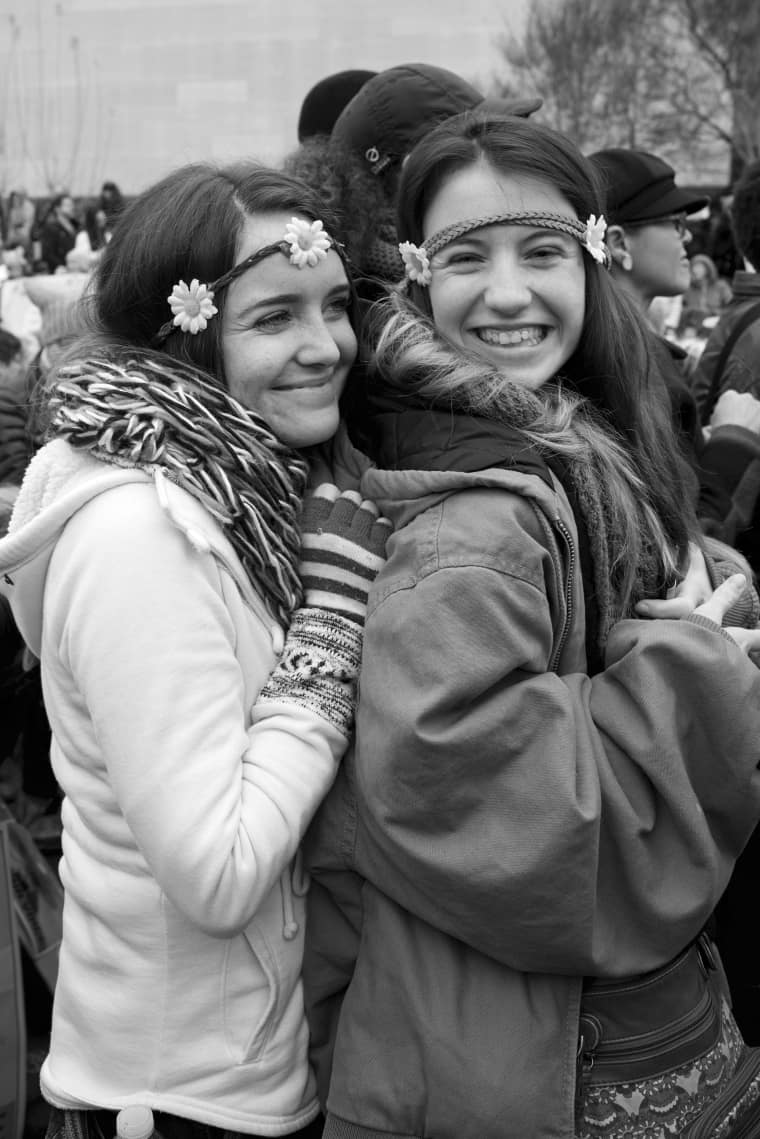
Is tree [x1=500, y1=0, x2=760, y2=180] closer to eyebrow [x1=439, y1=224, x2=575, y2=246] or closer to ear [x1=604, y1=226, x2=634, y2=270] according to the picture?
ear [x1=604, y1=226, x2=634, y2=270]

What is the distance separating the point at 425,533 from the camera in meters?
1.73

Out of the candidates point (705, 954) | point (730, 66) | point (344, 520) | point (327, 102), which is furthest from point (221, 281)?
point (730, 66)

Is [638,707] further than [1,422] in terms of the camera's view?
No

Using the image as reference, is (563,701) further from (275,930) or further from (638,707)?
(275,930)

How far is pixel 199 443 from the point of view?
177 cm

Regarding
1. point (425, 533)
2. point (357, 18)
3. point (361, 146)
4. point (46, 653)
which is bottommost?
point (357, 18)

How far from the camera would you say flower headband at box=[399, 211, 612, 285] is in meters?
2.01

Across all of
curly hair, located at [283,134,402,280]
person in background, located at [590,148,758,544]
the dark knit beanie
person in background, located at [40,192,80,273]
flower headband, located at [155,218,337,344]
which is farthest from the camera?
person in background, located at [40,192,80,273]

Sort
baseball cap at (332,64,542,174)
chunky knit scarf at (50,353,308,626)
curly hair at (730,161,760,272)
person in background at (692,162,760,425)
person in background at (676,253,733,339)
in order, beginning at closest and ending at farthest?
chunky knit scarf at (50,353,308,626), baseball cap at (332,64,542,174), person in background at (692,162,760,425), curly hair at (730,161,760,272), person in background at (676,253,733,339)

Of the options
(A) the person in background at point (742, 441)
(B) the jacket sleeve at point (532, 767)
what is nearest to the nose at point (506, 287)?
(B) the jacket sleeve at point (532, 767)

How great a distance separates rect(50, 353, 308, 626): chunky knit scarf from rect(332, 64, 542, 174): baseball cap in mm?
1138

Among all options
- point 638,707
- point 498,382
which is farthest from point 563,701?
point 498,382

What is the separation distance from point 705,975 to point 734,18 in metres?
32.3

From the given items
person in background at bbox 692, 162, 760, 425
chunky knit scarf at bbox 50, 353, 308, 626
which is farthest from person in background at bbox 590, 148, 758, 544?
chunky knit scarf at bbox 50, 353, 308, 626
